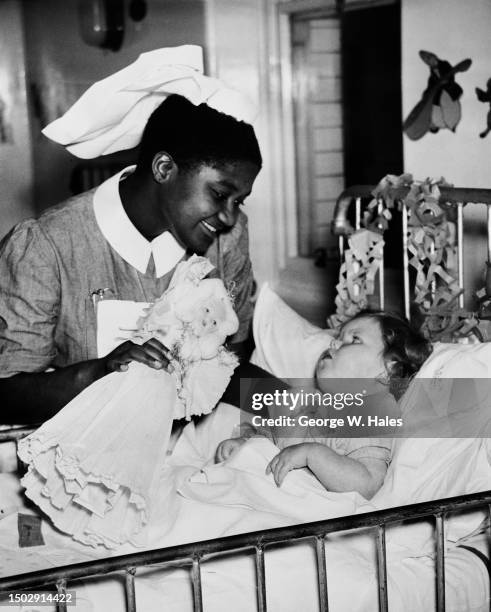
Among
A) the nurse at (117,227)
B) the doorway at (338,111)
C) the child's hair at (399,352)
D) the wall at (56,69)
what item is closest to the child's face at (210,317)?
the nurse at (117,227)

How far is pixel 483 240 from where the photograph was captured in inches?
143

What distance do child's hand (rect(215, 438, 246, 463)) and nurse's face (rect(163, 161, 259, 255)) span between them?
1.49ft

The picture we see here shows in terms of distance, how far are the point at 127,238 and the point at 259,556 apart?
896 millimetres

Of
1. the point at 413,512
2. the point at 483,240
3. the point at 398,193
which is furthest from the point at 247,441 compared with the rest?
the point at 483,240

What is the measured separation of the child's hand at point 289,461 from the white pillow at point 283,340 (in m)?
0.53

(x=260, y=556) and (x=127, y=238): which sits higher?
(x=127, y=238)

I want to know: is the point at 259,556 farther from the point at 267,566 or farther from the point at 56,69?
the point at 56,69

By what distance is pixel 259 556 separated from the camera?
54.7 inches

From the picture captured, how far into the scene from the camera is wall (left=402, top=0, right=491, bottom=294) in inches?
146

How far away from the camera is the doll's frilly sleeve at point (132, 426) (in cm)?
164

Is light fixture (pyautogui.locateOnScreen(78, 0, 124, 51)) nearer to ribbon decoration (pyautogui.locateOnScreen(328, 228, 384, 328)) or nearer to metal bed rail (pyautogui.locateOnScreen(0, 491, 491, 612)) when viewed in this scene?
ribbon decoration (pyautogui.locateOnScreen(328, 228, 384, 328))

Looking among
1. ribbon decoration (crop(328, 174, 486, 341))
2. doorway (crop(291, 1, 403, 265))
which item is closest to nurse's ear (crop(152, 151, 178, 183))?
ribbon decoration (crop(328, 174, 486, 341))

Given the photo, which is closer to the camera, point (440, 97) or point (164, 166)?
point (164, 166)

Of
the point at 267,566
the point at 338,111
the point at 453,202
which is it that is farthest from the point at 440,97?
the point at 267,566
